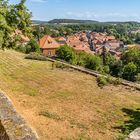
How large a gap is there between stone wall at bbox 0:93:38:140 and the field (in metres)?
4.12

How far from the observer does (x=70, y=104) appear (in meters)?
14.9

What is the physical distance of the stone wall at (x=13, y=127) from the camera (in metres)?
4.97

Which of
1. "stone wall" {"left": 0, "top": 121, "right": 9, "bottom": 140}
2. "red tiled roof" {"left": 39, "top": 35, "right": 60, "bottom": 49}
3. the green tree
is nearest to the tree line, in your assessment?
the green tree

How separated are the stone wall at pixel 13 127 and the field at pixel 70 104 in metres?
4.12

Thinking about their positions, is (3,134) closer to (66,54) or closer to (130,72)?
(66,54)

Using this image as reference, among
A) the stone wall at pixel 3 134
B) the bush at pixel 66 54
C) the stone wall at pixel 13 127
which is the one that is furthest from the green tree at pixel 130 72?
the stone wall at pixel 3 134

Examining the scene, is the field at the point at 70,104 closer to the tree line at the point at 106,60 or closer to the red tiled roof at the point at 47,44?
the tree line at the point at 106,60

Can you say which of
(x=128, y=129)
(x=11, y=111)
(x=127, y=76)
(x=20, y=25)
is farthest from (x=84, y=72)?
(x=127, y=76)

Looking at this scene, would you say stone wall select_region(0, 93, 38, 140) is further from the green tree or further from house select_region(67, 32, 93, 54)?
house select_region(67, 32, 93, 54)

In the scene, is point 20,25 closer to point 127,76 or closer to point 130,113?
point 130,113

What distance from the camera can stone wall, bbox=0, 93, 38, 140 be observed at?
4.97 metres

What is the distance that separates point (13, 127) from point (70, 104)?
961 cm

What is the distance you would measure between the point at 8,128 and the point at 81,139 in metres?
5.46

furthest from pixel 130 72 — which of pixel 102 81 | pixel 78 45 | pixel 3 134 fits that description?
pixel 3 134
